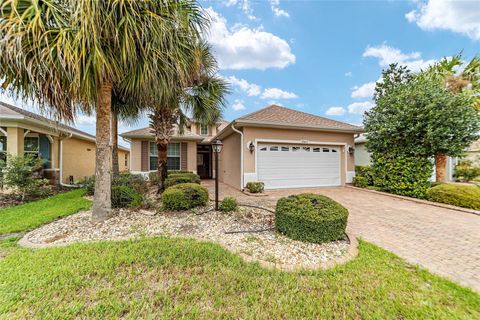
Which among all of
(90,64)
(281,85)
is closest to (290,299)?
(90,64)

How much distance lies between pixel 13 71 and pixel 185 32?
3583mm

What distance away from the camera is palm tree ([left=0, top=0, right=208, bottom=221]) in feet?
12.0

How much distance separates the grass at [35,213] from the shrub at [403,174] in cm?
1238

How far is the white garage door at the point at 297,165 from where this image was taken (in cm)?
1030

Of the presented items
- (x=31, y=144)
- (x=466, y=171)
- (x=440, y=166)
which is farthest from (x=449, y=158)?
(x=31, y=144)

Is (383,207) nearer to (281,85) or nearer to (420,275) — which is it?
(420,275)

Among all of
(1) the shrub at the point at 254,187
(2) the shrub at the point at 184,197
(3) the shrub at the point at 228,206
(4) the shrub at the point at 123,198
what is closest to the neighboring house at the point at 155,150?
(1) the shrub at the point at 254,187

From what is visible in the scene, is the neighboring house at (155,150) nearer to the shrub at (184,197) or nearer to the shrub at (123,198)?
the shrub at (123,198)

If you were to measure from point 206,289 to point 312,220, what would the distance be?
239cm

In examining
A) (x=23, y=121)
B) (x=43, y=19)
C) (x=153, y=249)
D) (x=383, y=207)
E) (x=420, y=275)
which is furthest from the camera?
(x=23, y=121)

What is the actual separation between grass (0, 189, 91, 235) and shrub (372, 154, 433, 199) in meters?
12.4

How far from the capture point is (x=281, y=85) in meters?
14.9

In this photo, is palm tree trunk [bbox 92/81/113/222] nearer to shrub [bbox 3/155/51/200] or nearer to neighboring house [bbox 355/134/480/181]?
shrub [bbox 3/155/51/200]

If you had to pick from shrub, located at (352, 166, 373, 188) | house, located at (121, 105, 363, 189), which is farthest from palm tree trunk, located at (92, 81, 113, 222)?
shrub, located at (352, 166, 373, 188)
